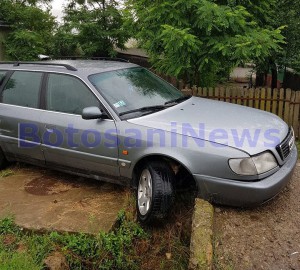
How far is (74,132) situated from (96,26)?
1141cm

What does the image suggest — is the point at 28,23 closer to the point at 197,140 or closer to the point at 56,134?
the point at 56,134

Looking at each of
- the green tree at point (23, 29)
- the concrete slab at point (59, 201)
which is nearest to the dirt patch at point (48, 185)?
the concrete slab at point (59, 201)

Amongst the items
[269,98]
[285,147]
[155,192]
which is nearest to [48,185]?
[155,192]

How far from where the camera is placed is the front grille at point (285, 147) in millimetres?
3448

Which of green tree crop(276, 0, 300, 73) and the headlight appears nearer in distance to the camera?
the headlight

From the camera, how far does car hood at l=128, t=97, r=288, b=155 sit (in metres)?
3.34

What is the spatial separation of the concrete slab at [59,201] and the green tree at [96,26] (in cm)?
1056

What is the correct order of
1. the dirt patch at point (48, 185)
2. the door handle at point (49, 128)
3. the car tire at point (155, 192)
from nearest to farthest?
the car tire at point (155, 192) < the door handle at point (49, 128) < the dirt patch at point (48, 185)

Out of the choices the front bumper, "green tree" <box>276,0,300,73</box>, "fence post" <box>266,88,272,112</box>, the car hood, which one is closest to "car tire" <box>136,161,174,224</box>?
the front bumper

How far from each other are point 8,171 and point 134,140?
2.53m

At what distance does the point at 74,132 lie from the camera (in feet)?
13.5

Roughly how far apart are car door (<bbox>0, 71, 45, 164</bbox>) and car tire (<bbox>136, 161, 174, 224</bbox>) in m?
1.67

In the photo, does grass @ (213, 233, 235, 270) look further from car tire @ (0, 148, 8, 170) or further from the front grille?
car tire @ (0, 148, 8, 170)

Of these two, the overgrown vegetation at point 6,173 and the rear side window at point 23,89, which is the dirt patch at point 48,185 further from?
the rear side window at point 23,89
